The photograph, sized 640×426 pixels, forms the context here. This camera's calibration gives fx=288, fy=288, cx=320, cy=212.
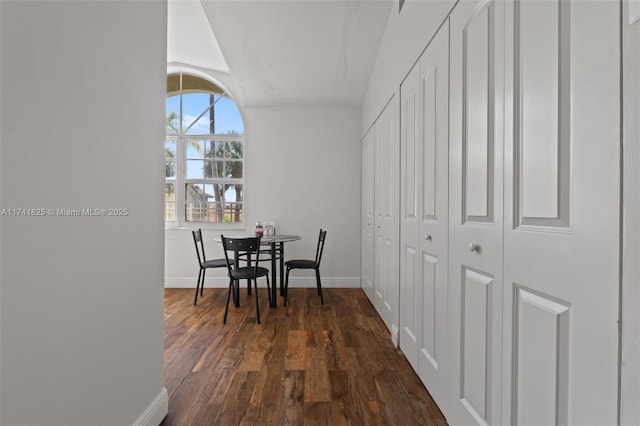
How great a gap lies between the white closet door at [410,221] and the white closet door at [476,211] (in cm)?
48

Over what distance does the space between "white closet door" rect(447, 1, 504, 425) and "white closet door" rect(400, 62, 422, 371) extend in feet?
1.57

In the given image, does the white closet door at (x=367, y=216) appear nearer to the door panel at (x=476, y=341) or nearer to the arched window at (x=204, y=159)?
the arched window at (x=204, y=159)

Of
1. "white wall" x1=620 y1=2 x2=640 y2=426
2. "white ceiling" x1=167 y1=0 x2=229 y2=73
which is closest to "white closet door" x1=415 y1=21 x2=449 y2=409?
"white wall" x1=620 y1=2 x2=640 y2=426

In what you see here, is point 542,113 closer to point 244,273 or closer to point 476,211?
point 476,211

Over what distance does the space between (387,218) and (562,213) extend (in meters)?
1.91

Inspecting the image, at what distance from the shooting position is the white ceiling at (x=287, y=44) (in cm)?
239

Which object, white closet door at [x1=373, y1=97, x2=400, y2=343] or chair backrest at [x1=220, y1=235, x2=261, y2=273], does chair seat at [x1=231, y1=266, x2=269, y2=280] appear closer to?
chair backrest at [x1=220, y1=235, x2=261, y2=273]

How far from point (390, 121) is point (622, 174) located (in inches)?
81.4

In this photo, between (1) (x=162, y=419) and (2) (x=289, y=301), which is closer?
(1) (x=162, y=419)

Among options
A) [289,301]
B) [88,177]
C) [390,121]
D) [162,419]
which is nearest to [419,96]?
[390,121]

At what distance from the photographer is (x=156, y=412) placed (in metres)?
1.42

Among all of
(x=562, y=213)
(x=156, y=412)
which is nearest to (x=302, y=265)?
(x=156, y=412)

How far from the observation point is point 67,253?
3.12 feet

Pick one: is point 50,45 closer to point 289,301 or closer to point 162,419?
point 162,419
